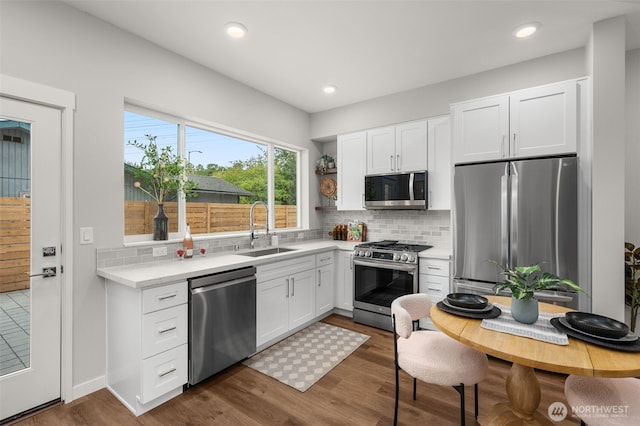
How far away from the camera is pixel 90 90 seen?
2.31 m

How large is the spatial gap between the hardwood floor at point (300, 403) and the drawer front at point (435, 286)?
2.69ft

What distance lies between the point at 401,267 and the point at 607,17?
277 cm

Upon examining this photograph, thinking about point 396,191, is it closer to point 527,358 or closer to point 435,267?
point 435,267

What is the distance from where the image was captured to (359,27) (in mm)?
2512

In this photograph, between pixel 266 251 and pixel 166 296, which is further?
pixel 266 251

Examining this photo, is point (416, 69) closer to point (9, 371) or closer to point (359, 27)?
point (359, 27)

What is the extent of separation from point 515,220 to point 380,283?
1.55m

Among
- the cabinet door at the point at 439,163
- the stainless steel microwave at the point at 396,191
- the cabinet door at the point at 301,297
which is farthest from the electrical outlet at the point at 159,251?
the cabinet door at the point at 439,163

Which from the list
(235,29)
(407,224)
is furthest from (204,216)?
(407,224)

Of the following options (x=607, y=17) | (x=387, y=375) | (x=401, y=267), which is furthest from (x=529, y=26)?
(x=387, y=375)

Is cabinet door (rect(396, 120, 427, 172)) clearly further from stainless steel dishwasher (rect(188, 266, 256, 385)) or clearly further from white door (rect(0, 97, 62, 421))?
white door (rect(0, 97, 62, 421))

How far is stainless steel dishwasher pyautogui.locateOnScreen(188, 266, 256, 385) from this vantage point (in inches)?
90.1

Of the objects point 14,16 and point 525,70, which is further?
point 525,70

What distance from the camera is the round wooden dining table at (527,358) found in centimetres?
118
